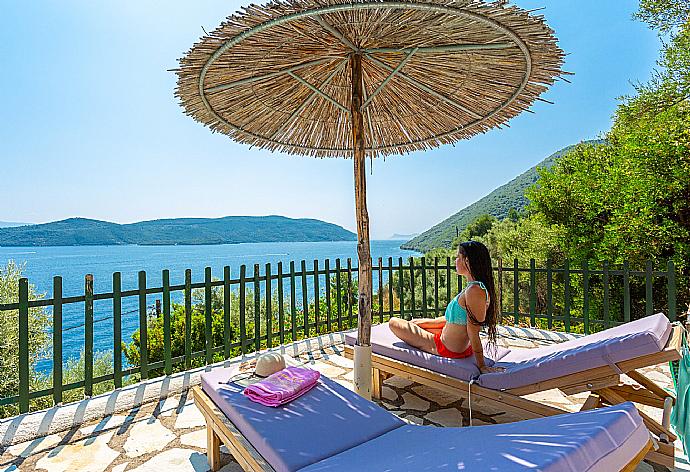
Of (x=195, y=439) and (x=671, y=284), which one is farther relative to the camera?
(x=671, y=284)

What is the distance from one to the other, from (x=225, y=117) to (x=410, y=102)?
1.74 metres

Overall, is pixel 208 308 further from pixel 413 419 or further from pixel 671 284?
pixel 671 284

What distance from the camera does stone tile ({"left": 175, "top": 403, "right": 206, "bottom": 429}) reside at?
3113 mm

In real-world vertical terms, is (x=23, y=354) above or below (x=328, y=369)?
above

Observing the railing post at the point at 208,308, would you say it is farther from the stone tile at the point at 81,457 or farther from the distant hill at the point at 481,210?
the distant hill at the point at 481,210

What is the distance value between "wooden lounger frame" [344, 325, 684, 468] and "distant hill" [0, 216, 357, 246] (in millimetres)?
30373

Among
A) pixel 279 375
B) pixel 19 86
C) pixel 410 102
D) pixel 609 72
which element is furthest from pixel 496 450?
pixel 19 86

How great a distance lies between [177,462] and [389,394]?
1778 mm

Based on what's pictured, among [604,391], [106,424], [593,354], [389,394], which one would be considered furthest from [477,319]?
[106,424]

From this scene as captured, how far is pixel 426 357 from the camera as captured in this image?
318 centimetres

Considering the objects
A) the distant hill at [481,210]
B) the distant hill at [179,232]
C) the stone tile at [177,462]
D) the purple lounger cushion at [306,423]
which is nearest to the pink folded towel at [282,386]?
the purple lounger cushion at [306,423]

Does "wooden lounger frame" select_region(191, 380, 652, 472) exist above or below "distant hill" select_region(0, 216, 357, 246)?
below

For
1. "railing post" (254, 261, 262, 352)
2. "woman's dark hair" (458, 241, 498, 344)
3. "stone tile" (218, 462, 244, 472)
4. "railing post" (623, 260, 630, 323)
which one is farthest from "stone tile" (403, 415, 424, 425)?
"railing post" (623, 260, 630, 323)

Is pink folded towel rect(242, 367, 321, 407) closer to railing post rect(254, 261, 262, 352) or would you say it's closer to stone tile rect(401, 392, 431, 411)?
A: stone tile rect(401, 392, 431, 411)
